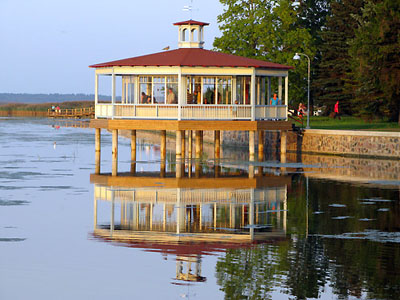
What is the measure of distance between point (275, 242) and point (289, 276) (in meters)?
3.85

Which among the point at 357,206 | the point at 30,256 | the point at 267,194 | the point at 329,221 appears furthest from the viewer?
the point at 267,194

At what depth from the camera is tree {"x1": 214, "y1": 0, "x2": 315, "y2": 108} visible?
239ft

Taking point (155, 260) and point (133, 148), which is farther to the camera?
point (133, 148)

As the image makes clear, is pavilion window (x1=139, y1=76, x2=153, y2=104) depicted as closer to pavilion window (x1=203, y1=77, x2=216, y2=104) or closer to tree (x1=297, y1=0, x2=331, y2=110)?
pavilion window (x1=203, y1=77, x2=216, y2=104)

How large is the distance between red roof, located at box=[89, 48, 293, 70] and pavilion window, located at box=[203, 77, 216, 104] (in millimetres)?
1414

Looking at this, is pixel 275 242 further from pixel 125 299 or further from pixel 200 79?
pixel 200 79

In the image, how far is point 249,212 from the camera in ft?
84.4

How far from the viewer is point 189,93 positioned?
4747cm

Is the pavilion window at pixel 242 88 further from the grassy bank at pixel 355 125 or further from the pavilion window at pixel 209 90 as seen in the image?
the grassy bank at pixel 355 125

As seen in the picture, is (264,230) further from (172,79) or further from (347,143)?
(347,143)

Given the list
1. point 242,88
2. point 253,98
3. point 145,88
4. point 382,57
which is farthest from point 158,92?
point 382,57

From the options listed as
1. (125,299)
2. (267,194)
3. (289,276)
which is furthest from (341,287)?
(267,194)

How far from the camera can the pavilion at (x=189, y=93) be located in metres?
44.5

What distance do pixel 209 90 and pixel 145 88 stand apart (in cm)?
365
